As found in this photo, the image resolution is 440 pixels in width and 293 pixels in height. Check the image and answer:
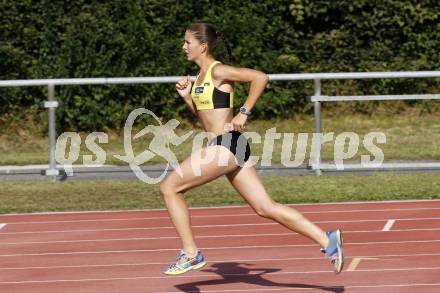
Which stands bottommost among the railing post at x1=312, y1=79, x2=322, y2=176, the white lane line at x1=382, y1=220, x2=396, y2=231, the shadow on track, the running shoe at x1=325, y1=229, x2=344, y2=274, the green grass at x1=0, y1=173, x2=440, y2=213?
the running shoe at x1=325, y1=229, x2=344, y2=274

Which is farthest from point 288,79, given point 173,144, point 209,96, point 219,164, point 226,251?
point 219,164

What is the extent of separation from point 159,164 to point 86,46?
355 centimetres

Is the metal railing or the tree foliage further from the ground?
the tree foliage

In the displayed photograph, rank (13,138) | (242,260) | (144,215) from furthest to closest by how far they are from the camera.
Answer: (13,138), (144,215), (242,260)

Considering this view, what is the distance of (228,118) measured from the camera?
350 inches

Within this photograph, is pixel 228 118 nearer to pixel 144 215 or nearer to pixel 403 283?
pixel 403 283

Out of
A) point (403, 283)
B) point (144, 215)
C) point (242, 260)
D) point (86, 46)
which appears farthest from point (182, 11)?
point (403, 283)

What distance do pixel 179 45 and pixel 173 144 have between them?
230cm

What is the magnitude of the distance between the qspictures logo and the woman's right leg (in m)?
7.43

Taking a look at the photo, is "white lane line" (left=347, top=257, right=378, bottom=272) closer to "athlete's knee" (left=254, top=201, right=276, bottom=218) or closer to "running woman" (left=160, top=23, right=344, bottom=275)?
"running woman" (left=160, top=23, right=344, bottom=275)

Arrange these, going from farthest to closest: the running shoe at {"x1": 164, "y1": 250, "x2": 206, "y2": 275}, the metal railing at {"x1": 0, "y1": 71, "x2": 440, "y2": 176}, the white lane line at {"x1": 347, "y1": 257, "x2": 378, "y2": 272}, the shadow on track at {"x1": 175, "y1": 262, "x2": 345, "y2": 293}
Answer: the metal railing at {"x1": 0, "y1": 71, "x2": 440, "y2": 176} → the white lane line at {"x1": 347, "y1": 257, "x2": 378, "y2": 272} → the shadow on track at {"x1": 175, "y1": 262, "x2": 345, "y2": 293} → the running shoe at {"x1": 164, "y1": 250, "x2": 206, "y2": 275}

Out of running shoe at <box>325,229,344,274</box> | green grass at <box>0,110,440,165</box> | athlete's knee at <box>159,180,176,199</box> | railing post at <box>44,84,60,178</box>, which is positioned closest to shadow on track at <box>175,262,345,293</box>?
running shoe at <box>325,229,344,274</box>

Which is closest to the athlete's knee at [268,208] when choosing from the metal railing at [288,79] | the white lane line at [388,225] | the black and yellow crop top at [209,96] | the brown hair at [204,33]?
the black and yellow crop top at [209,96]

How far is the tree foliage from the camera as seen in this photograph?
20016 mm
